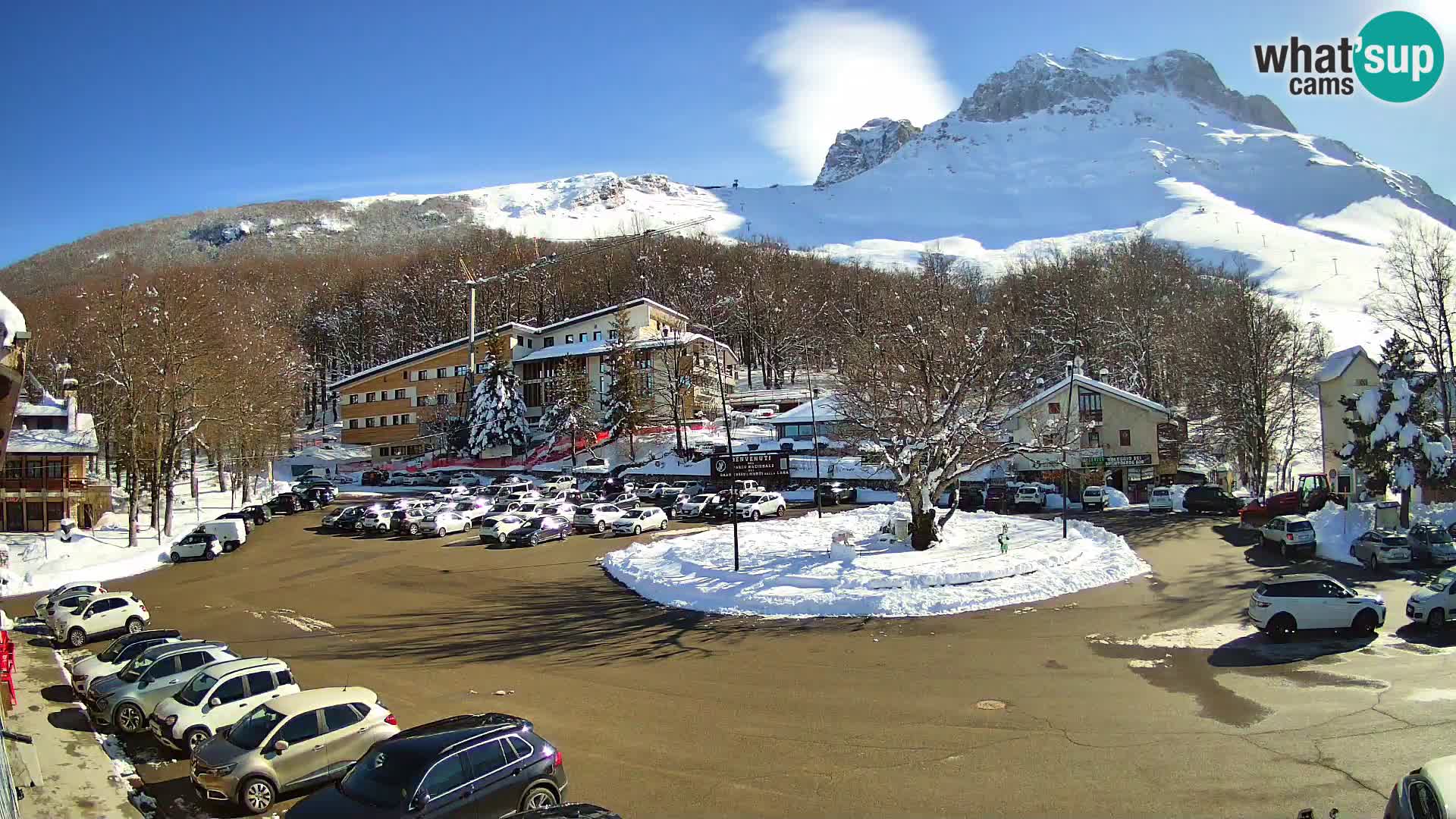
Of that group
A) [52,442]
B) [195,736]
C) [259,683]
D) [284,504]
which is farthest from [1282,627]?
[52,442]

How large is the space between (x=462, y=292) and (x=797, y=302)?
135 feet

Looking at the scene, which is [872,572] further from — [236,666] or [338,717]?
[236,666]

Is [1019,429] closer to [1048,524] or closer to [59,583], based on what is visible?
[1048,524]

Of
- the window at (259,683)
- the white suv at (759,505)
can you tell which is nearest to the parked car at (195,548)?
the white suv at (759,505)

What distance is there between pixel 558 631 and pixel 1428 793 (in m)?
16.5

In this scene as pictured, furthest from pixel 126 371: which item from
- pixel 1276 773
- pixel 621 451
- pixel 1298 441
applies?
pixel 1298 441

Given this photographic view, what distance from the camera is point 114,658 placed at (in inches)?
637

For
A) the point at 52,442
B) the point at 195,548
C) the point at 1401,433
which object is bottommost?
the point at 195,548

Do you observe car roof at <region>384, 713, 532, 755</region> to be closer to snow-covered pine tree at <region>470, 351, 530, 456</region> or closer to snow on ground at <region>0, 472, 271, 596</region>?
snow on ground at <region>0, 472, 271, 596</region>

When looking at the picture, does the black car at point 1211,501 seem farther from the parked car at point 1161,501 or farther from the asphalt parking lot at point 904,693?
the asphalt parking lot at point 904,693

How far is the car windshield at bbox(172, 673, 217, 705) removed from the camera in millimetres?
12703

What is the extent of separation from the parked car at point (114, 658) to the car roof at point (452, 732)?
9.07 m

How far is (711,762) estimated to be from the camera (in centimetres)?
1119

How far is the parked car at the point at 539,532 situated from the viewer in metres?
35.8
